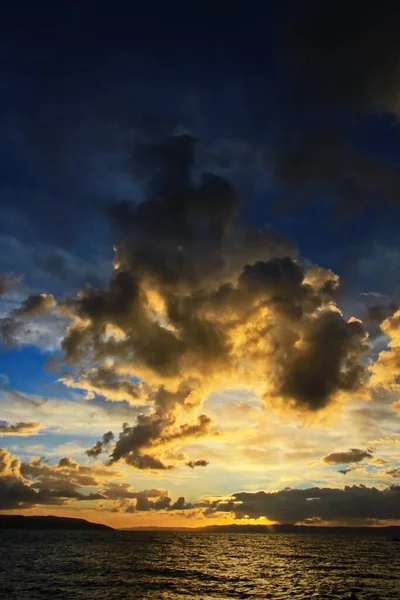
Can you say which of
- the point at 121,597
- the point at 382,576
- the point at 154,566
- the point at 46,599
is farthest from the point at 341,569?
the point at 46,599

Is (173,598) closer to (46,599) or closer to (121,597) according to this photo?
(121,597)

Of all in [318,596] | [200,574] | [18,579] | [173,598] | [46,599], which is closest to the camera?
[46,599]

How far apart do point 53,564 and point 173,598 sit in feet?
169

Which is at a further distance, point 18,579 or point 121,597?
point 18,579

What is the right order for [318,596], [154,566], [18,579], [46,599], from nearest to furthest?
[46,599] → [318,596] → [18,579] → [154,566]

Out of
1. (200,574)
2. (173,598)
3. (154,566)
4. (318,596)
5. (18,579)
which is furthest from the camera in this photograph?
(154,566)

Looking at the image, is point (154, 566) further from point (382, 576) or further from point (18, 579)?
point (382, 576)

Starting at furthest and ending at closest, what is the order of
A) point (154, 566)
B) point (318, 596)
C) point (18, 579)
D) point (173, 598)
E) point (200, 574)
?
point (154, 566) < point (200, 574) < point (18, 579) < point (318, 596) < point (173, 598)

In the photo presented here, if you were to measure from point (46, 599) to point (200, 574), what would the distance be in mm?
37429

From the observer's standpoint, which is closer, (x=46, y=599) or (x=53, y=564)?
(x=46, y=599)

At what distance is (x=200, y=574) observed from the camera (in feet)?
259

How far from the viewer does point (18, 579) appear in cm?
6719

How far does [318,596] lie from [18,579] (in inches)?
1799

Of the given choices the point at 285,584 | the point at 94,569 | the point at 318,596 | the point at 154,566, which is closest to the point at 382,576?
the point at 285,584
